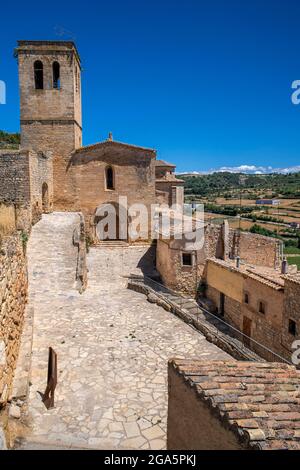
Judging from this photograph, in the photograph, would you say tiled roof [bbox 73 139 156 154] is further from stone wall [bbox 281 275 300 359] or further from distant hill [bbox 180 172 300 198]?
distant hill [bbox 180 172 300 198]

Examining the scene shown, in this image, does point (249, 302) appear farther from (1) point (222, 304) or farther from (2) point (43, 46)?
(2) point (43, 46)

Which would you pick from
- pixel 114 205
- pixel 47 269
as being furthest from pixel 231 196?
pixel 47 269

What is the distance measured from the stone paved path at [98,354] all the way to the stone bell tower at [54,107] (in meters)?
6.98

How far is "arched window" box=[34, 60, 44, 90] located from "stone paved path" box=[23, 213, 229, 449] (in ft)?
36.4

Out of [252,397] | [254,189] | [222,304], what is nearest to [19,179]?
[222,304]

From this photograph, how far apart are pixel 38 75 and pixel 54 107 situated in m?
2.31

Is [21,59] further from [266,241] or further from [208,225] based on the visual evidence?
[266,241]

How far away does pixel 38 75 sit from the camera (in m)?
20.8

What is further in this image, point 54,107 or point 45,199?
point 54,107

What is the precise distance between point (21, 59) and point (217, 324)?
18.5m

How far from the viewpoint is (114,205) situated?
841 inches

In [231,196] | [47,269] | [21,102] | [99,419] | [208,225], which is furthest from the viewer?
[231,196]

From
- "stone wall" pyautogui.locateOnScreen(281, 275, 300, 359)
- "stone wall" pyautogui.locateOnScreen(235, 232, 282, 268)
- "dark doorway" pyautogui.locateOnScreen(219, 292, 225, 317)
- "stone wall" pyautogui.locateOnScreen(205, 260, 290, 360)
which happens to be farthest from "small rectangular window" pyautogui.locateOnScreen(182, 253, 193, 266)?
"stone wall" pyautogui.locateOnScreen(281, 275, 300, 359)

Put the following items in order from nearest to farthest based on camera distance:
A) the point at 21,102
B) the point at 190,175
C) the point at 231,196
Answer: the point at 21,102, the point at 231,196, the point at 190,175
